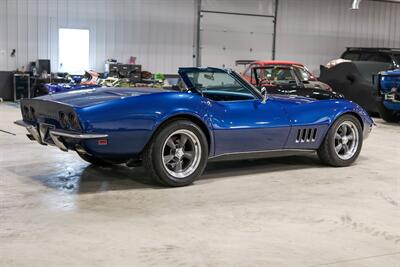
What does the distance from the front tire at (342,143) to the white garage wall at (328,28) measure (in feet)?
40.4

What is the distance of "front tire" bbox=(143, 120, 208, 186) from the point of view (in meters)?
4.73

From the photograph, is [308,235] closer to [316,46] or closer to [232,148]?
[232,148]

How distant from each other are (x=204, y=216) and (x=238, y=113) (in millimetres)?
1476

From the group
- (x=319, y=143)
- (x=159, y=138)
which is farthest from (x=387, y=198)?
(x=159, y=138)

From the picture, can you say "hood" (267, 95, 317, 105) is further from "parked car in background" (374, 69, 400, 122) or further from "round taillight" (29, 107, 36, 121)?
"parked car in background" (374, 69, 400, 122)

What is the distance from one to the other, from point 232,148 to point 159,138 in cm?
86

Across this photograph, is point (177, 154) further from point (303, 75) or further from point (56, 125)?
point (303, 75)

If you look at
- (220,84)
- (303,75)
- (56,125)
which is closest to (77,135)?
(56,125)

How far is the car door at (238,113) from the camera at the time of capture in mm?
5141

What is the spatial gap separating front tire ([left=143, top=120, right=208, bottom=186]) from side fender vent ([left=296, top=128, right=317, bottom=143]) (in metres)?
1.23

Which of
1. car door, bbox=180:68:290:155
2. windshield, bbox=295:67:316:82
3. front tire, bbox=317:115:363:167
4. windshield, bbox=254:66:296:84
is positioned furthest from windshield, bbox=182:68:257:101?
windshield, bbox=295:67:316:82

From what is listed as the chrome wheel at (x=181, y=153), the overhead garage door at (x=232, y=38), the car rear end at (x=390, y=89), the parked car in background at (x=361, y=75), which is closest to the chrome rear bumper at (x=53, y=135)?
the chrome wheel at (x=181, y=153)

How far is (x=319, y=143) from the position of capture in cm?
595

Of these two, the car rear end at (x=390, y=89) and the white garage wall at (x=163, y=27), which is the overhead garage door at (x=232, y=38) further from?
the car rear end at (x=390, y=89)
